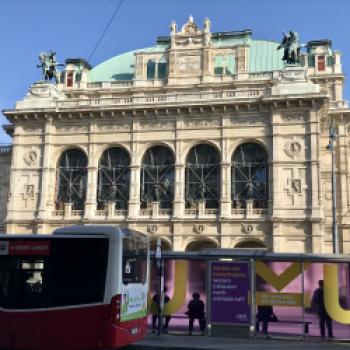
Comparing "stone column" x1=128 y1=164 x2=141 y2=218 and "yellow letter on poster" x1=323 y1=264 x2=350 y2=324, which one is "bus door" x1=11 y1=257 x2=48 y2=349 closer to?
"yellow letter on poster" x1=323 y1=264 x2=350 y2=324

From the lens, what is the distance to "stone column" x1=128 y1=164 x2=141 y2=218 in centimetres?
3875

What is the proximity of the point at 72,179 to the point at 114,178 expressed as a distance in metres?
3.43

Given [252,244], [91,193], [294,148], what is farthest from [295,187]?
[91,193]

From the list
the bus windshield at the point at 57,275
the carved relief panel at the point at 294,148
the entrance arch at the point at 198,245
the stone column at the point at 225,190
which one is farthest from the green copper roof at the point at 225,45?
the bus windshield at the point at 57,275

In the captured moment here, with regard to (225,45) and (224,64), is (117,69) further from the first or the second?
(224,64)

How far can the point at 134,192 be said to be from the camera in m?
39.2

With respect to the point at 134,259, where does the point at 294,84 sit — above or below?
above

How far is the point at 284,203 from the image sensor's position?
1448 inches

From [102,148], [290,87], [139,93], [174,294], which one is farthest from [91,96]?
[174,294]

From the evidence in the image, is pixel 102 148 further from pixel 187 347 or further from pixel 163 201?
pixel 187 347

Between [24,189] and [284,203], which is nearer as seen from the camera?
[284,203]

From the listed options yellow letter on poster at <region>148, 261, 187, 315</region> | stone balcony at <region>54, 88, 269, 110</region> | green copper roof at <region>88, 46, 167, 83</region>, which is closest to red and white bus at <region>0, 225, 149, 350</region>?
yellow letter on poster at <region>148, 261, 187, 315</region>

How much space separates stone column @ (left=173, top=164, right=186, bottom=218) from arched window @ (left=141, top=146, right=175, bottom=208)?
21.9 inches

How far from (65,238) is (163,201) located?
1025 inches
